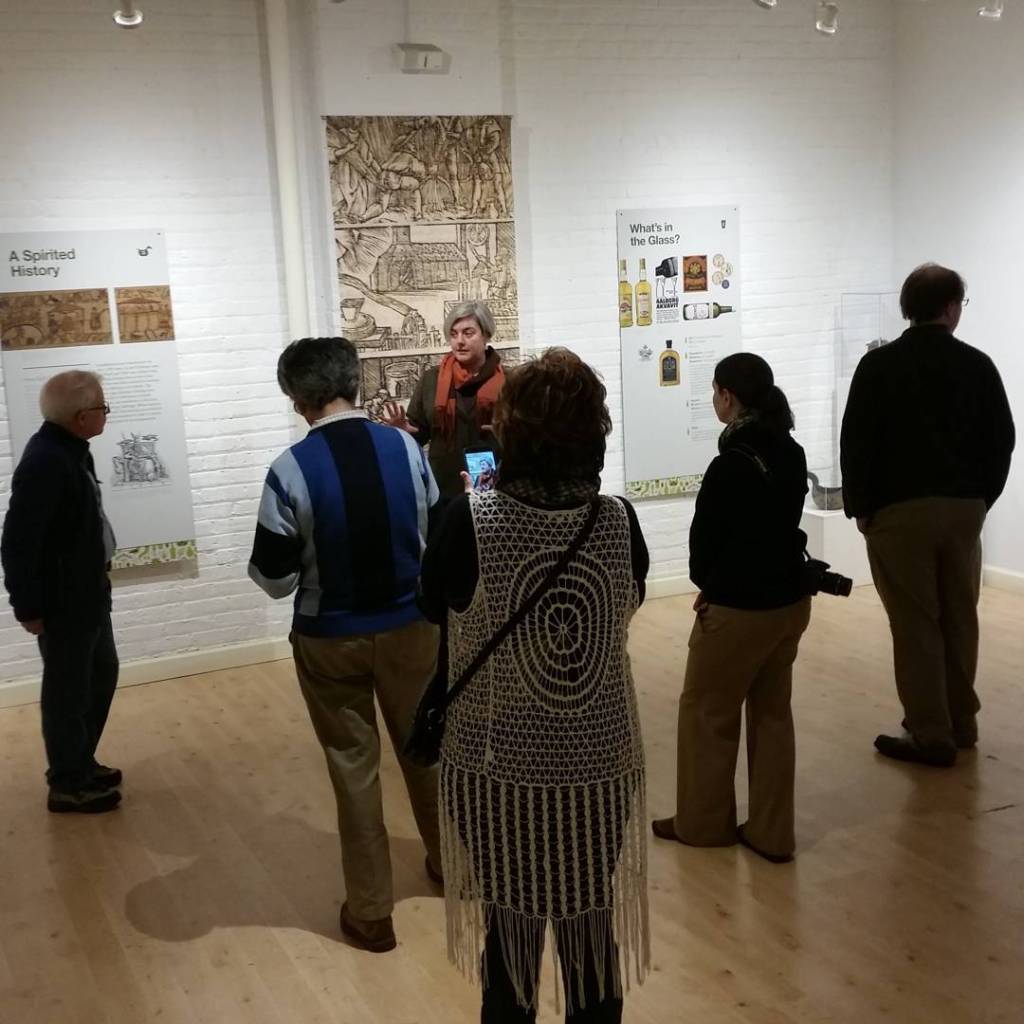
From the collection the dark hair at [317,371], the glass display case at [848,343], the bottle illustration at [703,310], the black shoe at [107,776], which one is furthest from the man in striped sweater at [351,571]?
the glass display case at [848,343]

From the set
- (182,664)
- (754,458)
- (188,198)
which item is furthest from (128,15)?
(754,458)

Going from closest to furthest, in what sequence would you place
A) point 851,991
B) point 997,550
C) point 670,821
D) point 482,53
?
point 851,991 < point 670,821 < point 482,53 < point 997,550

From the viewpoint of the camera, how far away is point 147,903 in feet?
11.3

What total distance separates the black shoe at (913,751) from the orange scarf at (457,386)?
190cm

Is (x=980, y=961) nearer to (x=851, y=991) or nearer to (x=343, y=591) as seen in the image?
(x=851, y=991)

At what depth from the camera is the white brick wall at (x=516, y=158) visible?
5250 millimetres

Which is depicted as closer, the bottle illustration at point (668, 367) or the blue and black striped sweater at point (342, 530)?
the blue and black striped sweater at point (342, 530)

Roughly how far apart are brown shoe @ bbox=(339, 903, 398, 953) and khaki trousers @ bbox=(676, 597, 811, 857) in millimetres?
967

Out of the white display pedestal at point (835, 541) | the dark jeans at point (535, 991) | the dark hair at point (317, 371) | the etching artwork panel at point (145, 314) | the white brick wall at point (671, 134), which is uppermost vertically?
the white brick wall at point (671, 134)

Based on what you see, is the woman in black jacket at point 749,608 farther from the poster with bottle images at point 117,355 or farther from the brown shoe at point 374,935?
the poster with bottle images at point 117,355

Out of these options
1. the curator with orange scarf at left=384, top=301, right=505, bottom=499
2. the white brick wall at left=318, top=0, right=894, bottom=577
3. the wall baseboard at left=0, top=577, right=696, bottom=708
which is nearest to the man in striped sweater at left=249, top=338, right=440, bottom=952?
the curator with orange scarf at left=384, top=301, right=505, bottom=499

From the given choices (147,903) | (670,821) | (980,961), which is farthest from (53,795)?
(980,961)

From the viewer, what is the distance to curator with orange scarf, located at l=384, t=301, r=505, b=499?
470 cm

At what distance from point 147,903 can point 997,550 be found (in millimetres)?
5049
